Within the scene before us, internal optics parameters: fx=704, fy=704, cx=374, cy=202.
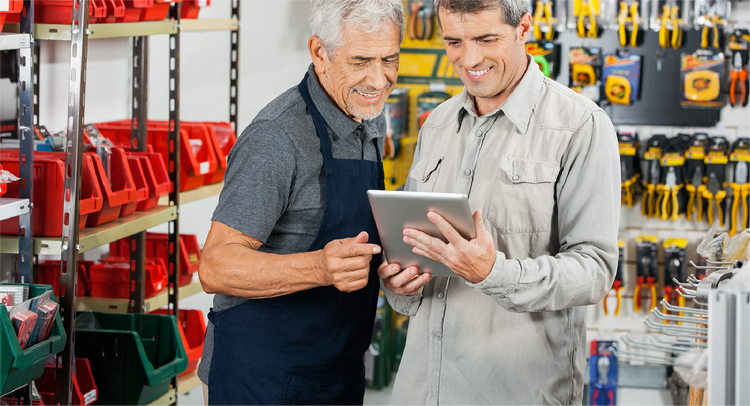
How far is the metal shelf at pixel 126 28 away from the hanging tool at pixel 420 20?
145 centimetres

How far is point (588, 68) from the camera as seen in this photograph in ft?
15.0

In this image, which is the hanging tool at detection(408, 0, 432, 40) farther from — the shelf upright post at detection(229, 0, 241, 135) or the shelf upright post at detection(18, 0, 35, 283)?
the shelf upright post at detection(18, 0, 35, 283)

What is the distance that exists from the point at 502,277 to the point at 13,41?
1.57m

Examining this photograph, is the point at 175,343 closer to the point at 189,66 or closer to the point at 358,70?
the point at 358,70

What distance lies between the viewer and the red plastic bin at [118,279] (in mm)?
2941

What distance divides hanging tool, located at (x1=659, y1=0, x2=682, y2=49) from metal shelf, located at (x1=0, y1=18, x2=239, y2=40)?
8.87 feet

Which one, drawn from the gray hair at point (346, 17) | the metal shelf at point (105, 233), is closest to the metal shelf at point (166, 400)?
the metal shelf at point (105, 233)

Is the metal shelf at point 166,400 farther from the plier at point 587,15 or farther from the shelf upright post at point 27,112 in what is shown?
the plier at point 587,15

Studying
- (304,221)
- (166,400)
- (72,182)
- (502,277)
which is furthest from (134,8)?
(502,277)


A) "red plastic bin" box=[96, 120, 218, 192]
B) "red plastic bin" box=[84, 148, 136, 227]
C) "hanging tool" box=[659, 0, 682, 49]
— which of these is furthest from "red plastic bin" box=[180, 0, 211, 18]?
"hanging tool" box=[659, 0, 682, 49]

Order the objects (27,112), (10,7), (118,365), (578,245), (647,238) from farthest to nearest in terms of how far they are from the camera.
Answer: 1. (647,238)
2. (118,365)
3. (27,112)
4. (10,7)
5. (578,245)

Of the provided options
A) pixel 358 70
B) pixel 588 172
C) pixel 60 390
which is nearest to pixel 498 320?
pixel 588 172

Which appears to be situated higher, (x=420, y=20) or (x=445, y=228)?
(x=420, y=20)

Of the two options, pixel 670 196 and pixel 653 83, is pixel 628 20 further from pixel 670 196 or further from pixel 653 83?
pixel 670 196
